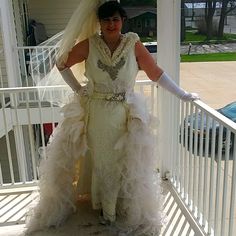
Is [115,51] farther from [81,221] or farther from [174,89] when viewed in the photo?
[81,221]

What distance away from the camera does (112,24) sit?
202 centimetres

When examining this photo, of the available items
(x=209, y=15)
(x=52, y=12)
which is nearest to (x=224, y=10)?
(x=209, y=15)

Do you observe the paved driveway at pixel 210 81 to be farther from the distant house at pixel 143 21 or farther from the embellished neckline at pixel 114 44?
the embellished neckline at pixel 114 44

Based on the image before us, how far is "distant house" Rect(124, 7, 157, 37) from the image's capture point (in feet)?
8.08

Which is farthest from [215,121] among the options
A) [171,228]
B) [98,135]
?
[171,228]

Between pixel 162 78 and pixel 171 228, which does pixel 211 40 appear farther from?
pixel 171 228

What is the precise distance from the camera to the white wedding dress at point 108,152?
2100mm

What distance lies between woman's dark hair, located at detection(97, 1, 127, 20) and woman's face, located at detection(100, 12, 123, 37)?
0.7 inches

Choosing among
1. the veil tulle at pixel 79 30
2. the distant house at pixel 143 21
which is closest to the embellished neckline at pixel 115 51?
the veil tulle at pixel 79 30

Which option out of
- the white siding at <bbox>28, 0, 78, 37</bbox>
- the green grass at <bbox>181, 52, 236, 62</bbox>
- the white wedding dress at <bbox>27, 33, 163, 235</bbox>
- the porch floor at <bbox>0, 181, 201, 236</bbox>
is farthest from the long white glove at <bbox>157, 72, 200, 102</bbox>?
the white siding at <bbox>28, 0, 78, 37</bbox>

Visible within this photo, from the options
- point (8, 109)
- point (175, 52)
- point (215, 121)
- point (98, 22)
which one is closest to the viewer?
point (215, 121)

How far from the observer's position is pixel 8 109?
5086mm

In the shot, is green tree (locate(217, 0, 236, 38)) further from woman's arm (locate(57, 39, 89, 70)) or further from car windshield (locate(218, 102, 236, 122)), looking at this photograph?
woman's arm (locate(57, 39, 89, 70))

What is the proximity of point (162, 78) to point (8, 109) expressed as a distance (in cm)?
344
